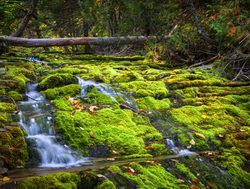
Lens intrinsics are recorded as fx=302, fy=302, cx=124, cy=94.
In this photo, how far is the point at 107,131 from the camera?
18.8ft

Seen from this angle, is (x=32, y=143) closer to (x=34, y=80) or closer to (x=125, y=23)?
(x=34, y=80)

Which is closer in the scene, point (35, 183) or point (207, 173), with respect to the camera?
point (35, 183)

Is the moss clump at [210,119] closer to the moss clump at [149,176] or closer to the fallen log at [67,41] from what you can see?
the moss clump at [149,176]

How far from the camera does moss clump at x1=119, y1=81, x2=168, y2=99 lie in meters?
7.65

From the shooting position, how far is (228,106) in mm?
7496

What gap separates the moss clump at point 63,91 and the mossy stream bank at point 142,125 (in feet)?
0.08

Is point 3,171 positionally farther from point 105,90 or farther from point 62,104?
point 105,90

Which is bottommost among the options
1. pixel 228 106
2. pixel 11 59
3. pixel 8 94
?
A: pixel 228 106

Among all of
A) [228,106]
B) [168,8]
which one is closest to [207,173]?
[228,106]

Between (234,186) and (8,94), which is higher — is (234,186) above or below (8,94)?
below

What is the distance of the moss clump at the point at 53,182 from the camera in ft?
11.9

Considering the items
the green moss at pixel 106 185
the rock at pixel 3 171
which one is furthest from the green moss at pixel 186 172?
the rock at pixel 3 171

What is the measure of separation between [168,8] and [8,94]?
5381mm

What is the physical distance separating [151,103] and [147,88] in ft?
2.55
